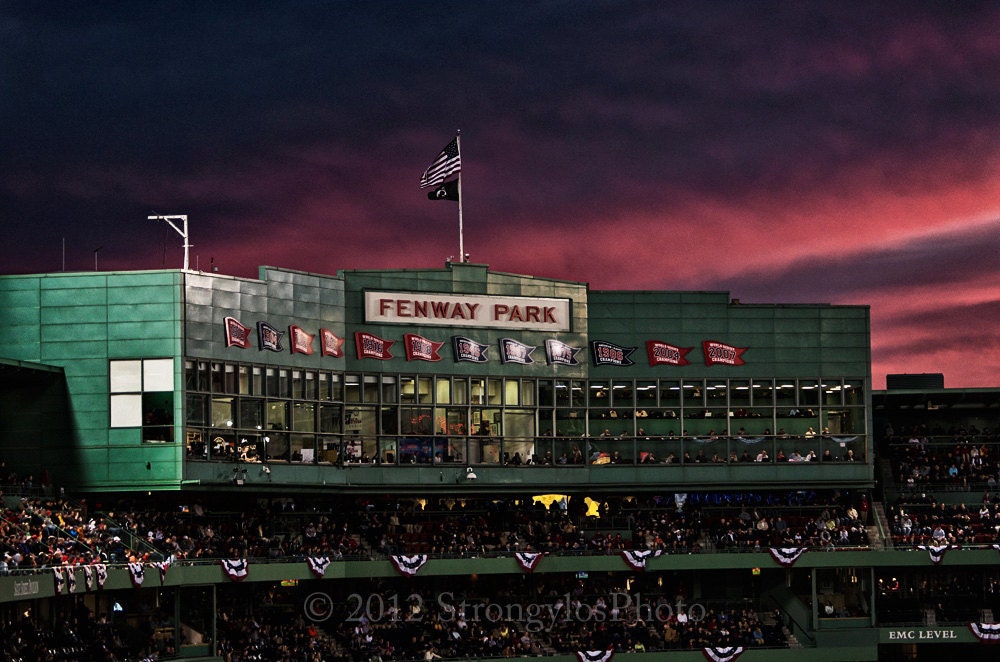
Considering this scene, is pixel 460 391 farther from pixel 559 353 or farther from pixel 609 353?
pixel 609 353

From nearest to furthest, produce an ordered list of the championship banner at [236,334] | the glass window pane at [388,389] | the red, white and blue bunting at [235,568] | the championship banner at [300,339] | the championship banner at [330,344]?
the red, white and blue bunting at [235,568] < the championship banner at [236,334] < the championship banner at [300,339] < the championship banner at [330,344] < the glass window pane at [388,389]

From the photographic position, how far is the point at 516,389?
71188 millimetres

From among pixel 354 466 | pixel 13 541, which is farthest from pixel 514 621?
pixel 13 541

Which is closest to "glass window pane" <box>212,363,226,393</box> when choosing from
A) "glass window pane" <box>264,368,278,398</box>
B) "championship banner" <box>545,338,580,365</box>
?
"glass window pane" <box>264,368,278,398</box>

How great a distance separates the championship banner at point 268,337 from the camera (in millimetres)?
65000

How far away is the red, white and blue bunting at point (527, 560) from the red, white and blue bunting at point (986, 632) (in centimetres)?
1961

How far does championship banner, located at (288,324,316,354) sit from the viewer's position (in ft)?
217

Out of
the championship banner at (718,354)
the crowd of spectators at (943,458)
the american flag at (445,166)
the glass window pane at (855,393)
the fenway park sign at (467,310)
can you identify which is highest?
the american flag at (445,166)

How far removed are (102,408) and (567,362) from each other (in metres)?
20.8

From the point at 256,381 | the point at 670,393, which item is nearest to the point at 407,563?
the point at 256,381

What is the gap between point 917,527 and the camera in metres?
74.2

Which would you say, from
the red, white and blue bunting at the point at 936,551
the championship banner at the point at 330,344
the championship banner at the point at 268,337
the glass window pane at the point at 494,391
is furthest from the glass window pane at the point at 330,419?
the red, white and blue bunting at the point at 936,551

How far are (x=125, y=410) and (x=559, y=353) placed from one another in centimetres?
1973

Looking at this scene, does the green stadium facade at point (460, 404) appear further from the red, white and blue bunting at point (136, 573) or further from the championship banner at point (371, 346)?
the red, white and blue bunting at point (136, 573)
